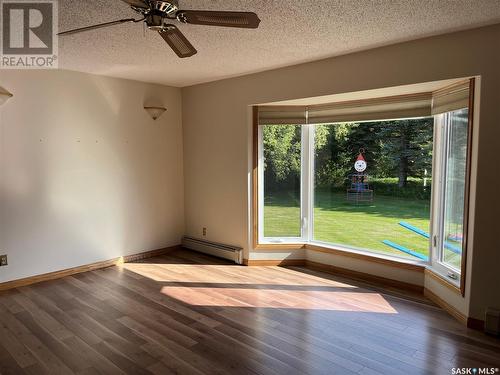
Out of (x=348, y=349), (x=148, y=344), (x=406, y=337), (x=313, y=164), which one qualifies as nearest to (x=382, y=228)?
(x=313, y=164)

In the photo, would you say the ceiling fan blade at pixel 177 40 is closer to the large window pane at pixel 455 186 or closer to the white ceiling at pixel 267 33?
the white ceiling at pixel 267 33

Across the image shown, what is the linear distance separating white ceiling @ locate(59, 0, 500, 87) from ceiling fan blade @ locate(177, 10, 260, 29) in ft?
1.30

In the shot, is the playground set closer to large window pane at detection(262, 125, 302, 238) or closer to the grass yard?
the grass yard

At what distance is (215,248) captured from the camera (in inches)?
196

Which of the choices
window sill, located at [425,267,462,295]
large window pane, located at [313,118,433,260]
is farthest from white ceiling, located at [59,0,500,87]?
window sill, located at [425,267,462,295]

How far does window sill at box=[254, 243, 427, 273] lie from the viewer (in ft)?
12.4

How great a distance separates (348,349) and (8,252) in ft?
11.4

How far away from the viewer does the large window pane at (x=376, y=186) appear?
3869 millimetres

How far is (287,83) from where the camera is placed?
13.5 ft

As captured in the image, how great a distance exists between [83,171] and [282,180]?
8.01ft

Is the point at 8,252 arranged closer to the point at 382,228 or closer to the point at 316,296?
the point at 316,296

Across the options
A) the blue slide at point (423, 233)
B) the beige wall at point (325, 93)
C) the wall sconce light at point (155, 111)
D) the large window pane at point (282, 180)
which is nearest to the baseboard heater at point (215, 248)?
the beige wall at point (325, 93)

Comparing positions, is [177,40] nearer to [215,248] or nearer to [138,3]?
[138,3]

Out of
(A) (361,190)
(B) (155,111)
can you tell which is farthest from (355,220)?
(B) (155,111)
